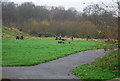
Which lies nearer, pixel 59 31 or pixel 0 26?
pixel 59 31

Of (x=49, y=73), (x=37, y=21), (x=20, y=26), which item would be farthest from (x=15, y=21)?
(x=49, y=73)

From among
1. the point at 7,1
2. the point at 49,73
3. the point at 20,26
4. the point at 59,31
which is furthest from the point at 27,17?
the point at 49,73

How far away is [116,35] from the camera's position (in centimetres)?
748

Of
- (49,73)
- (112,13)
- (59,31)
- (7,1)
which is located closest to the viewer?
(112,13)

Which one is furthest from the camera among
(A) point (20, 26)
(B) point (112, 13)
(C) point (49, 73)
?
(A) point (20, 26)

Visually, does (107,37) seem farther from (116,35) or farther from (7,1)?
(7,1)

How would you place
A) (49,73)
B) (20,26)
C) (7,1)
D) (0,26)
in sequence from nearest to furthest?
(49,73) → (20,26) → (0,26) → (7,1)

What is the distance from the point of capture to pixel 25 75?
26.5ft

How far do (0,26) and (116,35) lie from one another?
3869cm

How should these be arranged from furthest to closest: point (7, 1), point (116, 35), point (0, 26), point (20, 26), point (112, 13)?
point (7, 1), point (0, 26), point (20, 26), point (112, 13), point (116, 35)

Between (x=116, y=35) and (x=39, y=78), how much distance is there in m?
3.18

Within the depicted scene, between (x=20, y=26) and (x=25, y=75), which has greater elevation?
(x=20, y=26)

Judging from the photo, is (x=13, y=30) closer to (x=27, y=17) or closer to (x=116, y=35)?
(x=27, y=17)

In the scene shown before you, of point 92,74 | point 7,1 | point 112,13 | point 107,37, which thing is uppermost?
point 7,1
